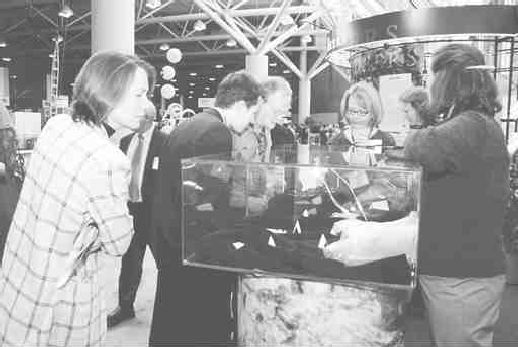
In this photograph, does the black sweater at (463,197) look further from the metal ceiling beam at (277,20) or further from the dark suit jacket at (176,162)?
the metal ceiling beam at (277,20)

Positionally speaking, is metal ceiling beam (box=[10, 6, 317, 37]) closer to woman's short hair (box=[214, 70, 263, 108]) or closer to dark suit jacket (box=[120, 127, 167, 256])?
dark suit jacket (box=[120, 127, 167, 256])

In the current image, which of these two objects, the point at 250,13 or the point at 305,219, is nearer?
the point at 305,219

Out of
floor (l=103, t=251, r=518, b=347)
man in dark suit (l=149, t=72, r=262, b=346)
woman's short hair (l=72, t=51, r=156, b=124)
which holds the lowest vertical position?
floor (l=103, t=251, r=518, b=347)

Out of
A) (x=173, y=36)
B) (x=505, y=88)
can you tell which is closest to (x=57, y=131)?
(x=505, y=88)

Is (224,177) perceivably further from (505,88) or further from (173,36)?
(173,36)

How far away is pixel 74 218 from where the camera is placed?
152 cm

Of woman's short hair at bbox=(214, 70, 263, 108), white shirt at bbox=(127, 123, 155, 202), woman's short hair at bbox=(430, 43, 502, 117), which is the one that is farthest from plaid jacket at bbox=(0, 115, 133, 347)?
white shirt at bbox=(127, 123, 155, 202)

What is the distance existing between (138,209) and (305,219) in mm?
2250

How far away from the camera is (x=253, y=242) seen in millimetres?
1593

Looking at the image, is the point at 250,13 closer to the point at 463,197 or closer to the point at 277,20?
the point at 277,20

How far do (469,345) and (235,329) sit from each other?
3.18ft

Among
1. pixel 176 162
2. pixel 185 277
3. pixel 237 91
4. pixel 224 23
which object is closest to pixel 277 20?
pixel 224 23

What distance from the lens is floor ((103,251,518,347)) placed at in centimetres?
336

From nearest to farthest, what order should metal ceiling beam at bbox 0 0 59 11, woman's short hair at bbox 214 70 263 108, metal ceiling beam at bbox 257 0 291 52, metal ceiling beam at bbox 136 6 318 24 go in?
1. woman's short hair at bbox 214 70 263 108
2. metal ceiling beam at bbox 257 0 291 52
3. metal ceiling beam at bbox 136 6 318 24
4. metal ceiling beam at bbox 0 0 59 11
